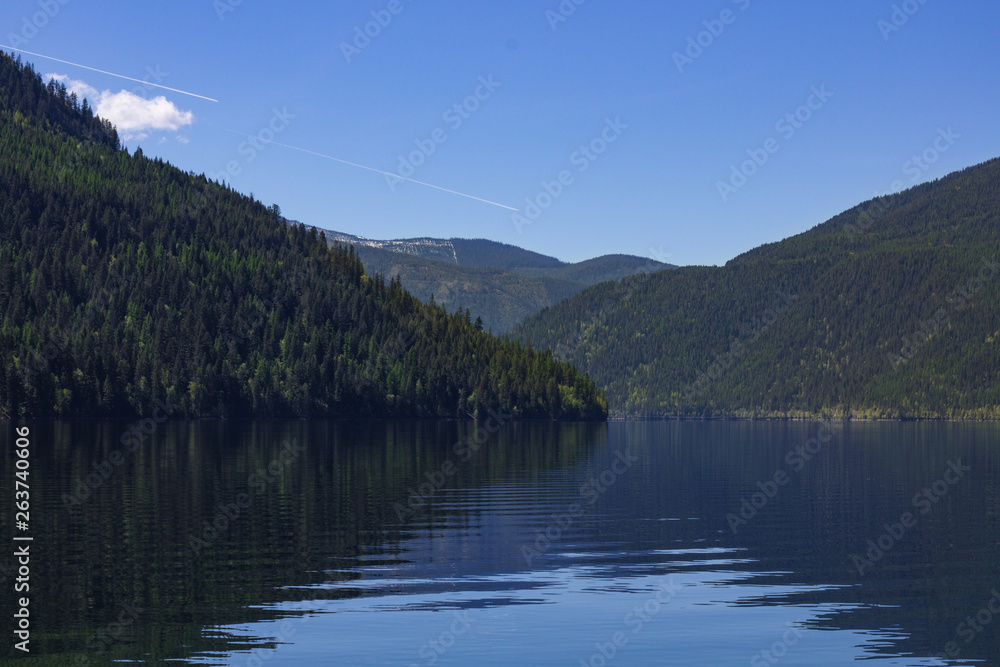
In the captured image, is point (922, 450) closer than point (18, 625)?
No

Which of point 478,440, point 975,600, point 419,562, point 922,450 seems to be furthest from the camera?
point 478,440

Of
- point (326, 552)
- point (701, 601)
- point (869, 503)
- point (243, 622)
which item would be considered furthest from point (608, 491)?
point (243, 622)

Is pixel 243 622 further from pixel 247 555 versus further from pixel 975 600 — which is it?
pixel 975 600

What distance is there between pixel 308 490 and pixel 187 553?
2728 cm

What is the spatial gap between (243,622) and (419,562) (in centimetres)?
1217

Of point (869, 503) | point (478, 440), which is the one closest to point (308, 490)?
point (869, 503)

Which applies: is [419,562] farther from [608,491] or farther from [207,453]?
[207,453]

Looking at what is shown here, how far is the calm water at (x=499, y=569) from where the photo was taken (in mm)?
32031

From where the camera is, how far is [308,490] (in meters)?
72.7

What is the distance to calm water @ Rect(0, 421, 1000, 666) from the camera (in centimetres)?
3203

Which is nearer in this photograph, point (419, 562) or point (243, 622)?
point (243, 622)

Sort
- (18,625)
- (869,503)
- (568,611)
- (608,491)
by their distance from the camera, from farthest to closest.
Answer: (608,491)
(869,503)
(568,611)
(18,625)

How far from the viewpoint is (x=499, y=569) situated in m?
44.0

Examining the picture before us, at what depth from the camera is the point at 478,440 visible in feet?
520
